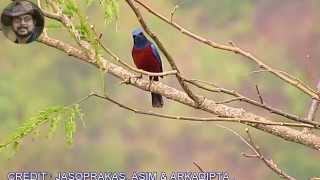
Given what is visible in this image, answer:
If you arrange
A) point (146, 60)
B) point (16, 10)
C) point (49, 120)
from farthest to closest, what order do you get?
point (146, 60) → point (49, 120) → point (16, 10)

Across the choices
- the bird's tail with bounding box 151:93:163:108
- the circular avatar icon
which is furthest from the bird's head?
the circular avatar icon

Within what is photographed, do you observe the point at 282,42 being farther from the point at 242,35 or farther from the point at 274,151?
the point at 274,151

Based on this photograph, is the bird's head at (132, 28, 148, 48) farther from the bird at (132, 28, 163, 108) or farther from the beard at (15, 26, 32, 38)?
the beard at (15, 26, 32, 38)

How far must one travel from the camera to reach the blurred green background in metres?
4.33

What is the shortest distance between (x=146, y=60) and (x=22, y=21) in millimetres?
925

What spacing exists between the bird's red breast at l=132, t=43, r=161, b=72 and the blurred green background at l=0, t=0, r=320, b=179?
2.75m

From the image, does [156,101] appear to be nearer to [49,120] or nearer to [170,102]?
[49,120]

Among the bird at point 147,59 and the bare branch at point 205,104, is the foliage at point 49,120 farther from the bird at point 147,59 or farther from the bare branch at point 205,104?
the bird at point 147,59

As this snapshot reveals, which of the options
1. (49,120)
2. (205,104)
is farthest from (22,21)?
(205,104)

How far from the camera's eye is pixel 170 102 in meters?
4.25

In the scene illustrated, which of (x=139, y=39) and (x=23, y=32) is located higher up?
(x=139, y=39)

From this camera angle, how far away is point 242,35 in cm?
466

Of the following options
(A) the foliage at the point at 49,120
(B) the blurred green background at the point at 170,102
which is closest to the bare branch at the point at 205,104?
(A) the foliage at the point at 49,120

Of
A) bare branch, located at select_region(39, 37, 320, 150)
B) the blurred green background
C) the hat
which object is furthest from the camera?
the blurred green background
